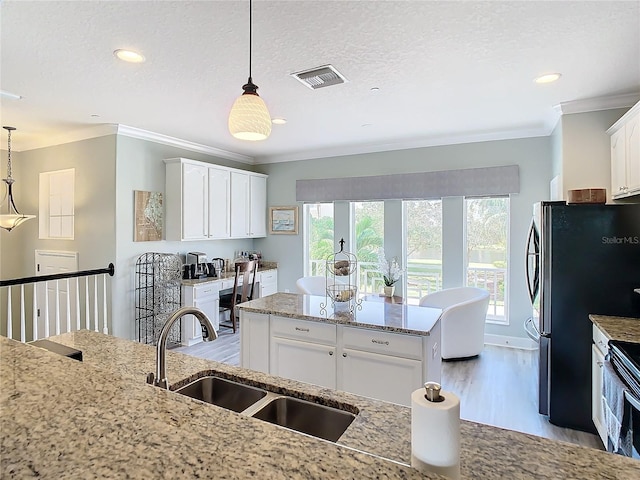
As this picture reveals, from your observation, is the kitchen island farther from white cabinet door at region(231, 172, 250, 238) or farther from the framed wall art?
white cabinet door at region(231, 172, 250, 238)

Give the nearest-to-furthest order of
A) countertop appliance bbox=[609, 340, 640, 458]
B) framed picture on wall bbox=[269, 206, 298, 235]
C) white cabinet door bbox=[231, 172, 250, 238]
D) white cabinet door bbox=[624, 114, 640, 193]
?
1. countertop appliance bbox=[609, 340, 640, 458]
2. white cabinet door bbox=[624, 114, 640, 193]
3. white cabinet door bbox=[231, 172, 250, 238]
4. framed picture on wall bbox=[269, 206, 298, 235]

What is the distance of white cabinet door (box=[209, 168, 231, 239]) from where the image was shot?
5.17 metres

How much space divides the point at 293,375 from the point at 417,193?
10.7 ft

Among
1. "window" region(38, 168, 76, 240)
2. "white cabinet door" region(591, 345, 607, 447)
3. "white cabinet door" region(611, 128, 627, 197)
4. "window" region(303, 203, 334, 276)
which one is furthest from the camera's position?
"window" region(303, 203, 334, 276)

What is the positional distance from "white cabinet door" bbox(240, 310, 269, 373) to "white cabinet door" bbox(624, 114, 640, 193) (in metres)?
2.94

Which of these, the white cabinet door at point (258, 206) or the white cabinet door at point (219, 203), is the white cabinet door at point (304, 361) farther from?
the white cabinet door at point (258, 206)

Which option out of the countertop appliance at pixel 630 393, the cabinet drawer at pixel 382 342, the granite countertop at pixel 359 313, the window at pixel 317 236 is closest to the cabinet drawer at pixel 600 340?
the countertop appliance at pixel 630 393

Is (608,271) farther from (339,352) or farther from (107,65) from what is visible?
(107,65)

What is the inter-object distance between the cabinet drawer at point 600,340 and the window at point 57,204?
5578 mm

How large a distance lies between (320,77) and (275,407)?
2.41 metres

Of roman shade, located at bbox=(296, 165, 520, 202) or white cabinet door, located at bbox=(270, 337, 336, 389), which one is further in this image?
roman shade, located at bbox=(296, 165, 520, 202)

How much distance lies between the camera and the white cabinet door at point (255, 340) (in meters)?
2.78

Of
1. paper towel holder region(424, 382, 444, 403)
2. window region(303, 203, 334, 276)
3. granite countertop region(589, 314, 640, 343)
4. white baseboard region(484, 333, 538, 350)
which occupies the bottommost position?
white baseboard region(484, 333, 538, 350)

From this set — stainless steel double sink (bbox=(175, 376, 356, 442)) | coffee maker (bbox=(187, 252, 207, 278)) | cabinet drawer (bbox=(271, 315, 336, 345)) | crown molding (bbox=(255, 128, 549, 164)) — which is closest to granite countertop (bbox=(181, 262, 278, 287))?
coffee maker (bbox=(187, 252, 207, 278))
